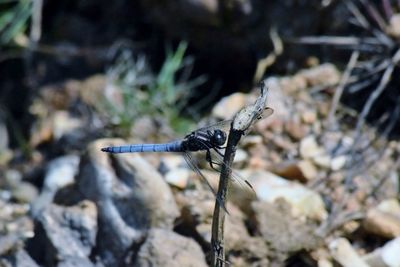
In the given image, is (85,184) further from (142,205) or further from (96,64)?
(96,64)

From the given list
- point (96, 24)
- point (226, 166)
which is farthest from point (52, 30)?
point (226, 166)

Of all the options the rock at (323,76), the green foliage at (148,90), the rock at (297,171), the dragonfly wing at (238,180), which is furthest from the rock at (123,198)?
the rock at (323,76)

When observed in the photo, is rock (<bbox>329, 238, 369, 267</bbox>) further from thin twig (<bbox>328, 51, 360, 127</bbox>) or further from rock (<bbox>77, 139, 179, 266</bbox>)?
thin twig (<bbox>328, 51, 360, 127</bbox>)

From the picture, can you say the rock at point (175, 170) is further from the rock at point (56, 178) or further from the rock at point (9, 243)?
the rock at point (9, 243)

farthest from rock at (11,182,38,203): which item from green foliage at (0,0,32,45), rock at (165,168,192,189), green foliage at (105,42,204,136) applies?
green foliage at (0,0,32,45)

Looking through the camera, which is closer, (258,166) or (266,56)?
(258,166)

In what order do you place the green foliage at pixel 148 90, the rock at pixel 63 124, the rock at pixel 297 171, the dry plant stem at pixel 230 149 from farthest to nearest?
the rock at pixel 63 124
the green foliage at pixel 148 90
the rock at pixel 297 171
the dry plant stem at pixel 230 149
